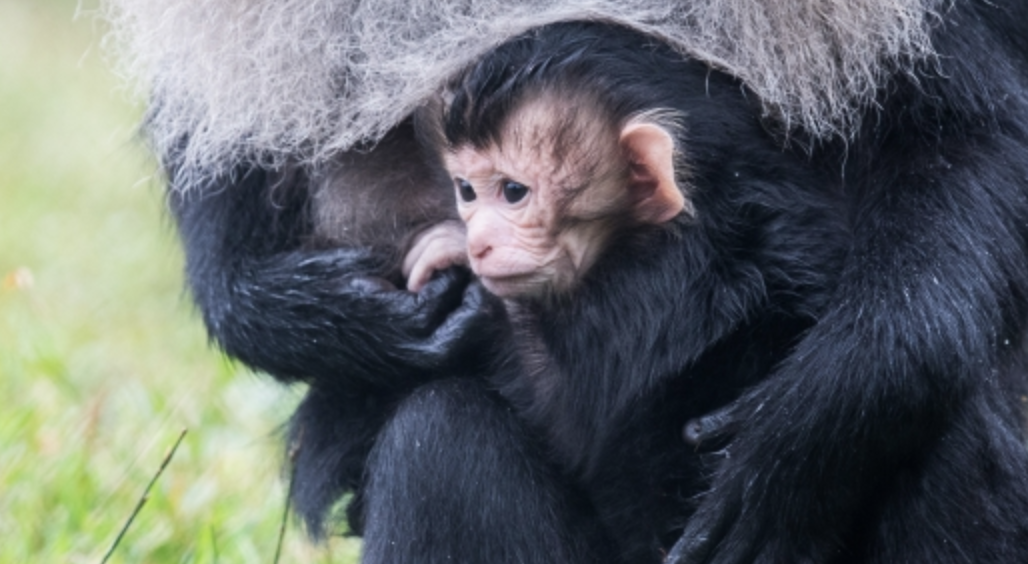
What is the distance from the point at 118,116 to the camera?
10156mm

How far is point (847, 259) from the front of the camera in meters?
2.84

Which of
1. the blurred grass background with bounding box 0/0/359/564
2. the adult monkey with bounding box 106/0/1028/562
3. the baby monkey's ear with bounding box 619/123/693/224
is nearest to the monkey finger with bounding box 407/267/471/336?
the adult monkey with bounding box 106/0/1028/562

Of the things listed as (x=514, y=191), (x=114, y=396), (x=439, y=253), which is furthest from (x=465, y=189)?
(x=114, y=396)

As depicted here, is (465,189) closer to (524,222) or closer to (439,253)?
(524,222)

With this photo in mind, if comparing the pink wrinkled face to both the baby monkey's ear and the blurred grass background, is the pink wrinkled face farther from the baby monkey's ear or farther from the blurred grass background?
the blurred grass background

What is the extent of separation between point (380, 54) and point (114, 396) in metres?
2.46

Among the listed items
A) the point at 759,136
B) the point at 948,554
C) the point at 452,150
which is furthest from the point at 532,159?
the point at 948,554

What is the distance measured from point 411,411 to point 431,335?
0.25 meters

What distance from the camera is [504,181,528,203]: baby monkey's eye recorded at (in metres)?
2.93

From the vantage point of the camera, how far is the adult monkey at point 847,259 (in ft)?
8.91

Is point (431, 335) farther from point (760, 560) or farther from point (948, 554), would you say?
point (948, 554)

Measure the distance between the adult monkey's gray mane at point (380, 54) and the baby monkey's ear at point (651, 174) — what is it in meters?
0.19

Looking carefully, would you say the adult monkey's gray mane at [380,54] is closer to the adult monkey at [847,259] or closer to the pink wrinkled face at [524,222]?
the adult monkey at [847,259]

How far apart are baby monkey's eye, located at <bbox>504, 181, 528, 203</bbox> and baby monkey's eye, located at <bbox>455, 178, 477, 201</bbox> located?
0.25 ft
